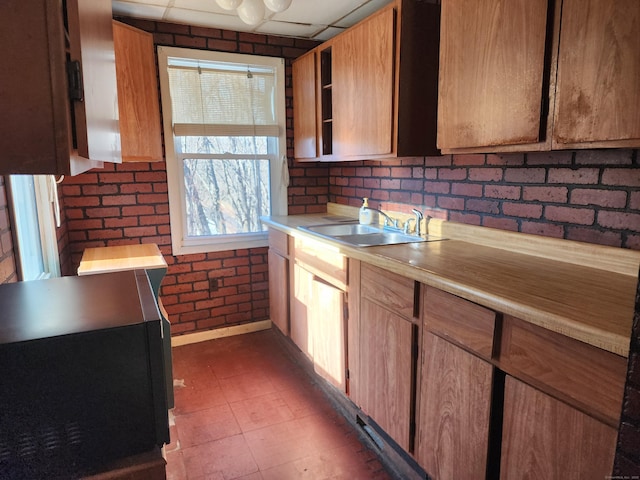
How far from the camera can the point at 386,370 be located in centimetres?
181

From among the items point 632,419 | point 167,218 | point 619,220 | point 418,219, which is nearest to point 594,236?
point 619,220

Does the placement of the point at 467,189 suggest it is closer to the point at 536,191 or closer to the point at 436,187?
the point at 436,187

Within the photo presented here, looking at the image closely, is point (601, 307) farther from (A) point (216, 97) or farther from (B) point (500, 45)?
(A) point (216, 97)

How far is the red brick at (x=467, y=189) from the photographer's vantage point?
2046 mm

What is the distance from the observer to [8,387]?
2.32 feet

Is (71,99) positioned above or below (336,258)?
above

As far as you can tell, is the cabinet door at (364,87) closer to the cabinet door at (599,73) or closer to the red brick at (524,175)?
the red brick at (524,175)

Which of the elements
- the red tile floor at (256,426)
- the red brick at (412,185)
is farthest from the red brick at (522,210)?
the red tile floor at (256,426)

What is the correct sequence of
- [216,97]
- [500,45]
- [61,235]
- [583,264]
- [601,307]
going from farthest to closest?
[216,97] < [61,235] < [583,264] < [500,45] < [601,307]

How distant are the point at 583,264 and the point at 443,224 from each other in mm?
773

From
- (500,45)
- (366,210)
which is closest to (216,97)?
(366,210)

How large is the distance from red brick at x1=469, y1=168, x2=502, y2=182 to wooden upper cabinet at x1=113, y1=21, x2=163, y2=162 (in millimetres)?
1926

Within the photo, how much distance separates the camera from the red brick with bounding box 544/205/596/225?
1.57 m

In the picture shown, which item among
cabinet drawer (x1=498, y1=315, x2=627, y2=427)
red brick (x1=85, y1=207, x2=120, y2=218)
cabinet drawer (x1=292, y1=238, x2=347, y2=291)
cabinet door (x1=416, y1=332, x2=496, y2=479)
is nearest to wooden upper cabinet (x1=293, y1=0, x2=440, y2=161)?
cabinet drawer (x1=292, y1=238, x2=347, y2=291)
